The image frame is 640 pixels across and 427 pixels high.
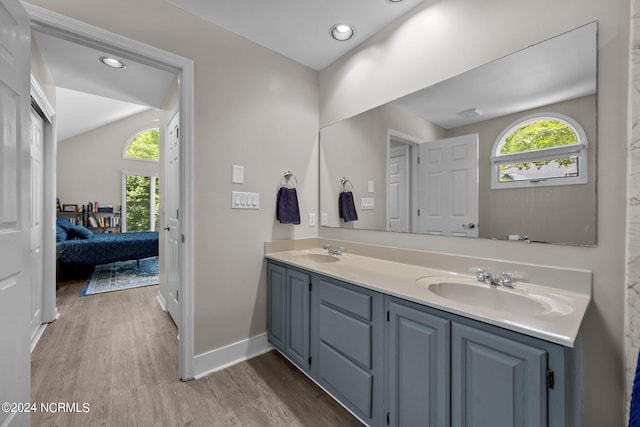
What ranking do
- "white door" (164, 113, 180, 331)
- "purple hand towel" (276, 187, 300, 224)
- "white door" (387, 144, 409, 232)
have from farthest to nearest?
"white door" (164, 113, 180, 331) → "purple hand towel" (276, 187, 300, 224) → "white door" (387, 144, 409, 232)

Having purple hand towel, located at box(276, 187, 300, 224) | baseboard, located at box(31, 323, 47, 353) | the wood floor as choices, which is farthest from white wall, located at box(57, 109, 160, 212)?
purple hand towel, located at box(276, 187, 300, 224)

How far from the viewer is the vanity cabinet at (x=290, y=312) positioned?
1.76 m

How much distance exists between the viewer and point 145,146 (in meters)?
6.82

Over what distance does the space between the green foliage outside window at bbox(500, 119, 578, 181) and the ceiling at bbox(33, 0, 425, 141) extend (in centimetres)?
106

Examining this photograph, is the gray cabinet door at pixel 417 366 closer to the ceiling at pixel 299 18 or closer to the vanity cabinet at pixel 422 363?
the vanity cabinet at pixel 422 363

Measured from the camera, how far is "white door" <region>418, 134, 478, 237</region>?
4.99ft

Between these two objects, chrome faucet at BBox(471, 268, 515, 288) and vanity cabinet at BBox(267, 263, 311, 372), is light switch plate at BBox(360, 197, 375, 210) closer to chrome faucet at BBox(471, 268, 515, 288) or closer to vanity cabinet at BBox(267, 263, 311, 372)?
vanity cabinet at BBox(267, 263, 311, 372)

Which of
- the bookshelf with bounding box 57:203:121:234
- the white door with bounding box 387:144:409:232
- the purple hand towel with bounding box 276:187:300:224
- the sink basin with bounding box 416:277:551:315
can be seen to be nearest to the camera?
the sink basin with bounding box 416:277:551:315

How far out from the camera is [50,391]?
5.52 feet

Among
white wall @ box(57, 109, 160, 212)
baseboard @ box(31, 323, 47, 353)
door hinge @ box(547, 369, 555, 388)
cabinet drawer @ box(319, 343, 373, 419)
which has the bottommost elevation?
baseboard @ box(31, 323, 47, 353)

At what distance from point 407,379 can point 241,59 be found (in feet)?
7.55

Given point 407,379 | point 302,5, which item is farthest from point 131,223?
point 407,379

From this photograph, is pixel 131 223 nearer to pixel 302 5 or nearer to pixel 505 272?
pixel 302 5

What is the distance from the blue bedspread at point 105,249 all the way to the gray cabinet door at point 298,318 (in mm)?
3906
